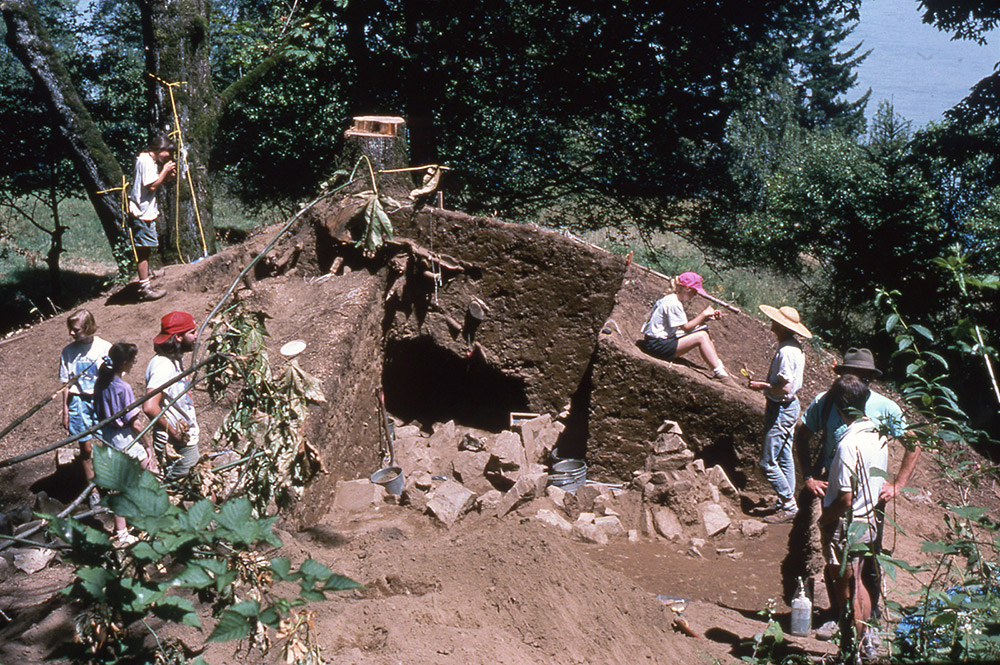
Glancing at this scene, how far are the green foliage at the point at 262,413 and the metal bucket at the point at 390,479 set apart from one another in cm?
275

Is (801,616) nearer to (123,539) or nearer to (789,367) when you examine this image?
(789,367)

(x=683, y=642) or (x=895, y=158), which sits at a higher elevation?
(x=895, y=158)

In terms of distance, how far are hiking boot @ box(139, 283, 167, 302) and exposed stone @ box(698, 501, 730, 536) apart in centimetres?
530

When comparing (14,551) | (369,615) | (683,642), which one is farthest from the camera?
(14,551)

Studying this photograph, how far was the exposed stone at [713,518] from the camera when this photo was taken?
6480mm

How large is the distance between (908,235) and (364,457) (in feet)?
34.6

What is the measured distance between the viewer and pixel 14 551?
493cm

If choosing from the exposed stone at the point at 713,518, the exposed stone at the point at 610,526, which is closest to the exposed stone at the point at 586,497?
the exposed stone at the point at 610,526

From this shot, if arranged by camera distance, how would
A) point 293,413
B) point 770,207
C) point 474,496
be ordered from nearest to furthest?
1. point 293,413
2. point 474,496
3. point 770,207

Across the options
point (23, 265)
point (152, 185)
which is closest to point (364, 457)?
point (152, 185)

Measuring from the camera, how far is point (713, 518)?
6.54 m

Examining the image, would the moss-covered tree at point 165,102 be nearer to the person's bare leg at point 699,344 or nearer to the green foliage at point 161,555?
the person's bare leg at point 699,344

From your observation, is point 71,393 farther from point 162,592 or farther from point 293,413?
point 162,592

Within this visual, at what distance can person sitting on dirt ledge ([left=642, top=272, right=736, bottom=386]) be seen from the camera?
757 cm
